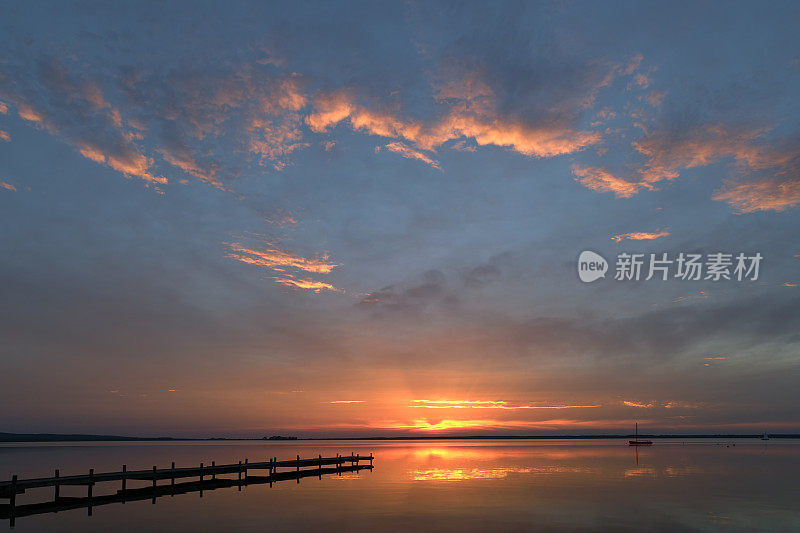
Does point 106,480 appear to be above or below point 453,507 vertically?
above

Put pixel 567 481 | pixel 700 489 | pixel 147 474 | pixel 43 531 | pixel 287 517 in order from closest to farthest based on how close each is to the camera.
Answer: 1. pixel 43 531
2. pixel 287 517
3. pixel 147 474
4. pixel 700 489
5. pixel 567 481

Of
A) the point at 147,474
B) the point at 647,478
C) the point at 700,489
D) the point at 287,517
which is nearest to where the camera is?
the point at 287,517

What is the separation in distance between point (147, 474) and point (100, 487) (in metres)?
11.7

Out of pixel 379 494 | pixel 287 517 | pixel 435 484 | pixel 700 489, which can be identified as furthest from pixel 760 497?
pixel 287 517

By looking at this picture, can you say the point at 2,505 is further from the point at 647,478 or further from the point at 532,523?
the point at 647,478

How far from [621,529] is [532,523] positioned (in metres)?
5.33

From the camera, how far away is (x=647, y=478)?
71125mm

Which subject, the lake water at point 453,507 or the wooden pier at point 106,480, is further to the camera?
the wooden pier at point 106,480

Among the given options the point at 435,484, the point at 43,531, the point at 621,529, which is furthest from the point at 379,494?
the point at 43,531

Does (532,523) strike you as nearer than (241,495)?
Yes

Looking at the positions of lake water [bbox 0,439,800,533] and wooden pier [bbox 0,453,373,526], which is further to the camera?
wooden pier [bbox 0,453,373,526]

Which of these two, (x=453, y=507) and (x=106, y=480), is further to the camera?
(x=106, y=480)

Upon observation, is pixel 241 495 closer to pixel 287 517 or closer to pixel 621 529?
pixel 287 517

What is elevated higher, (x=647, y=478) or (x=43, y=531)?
Answer: (x=43, y=531)
